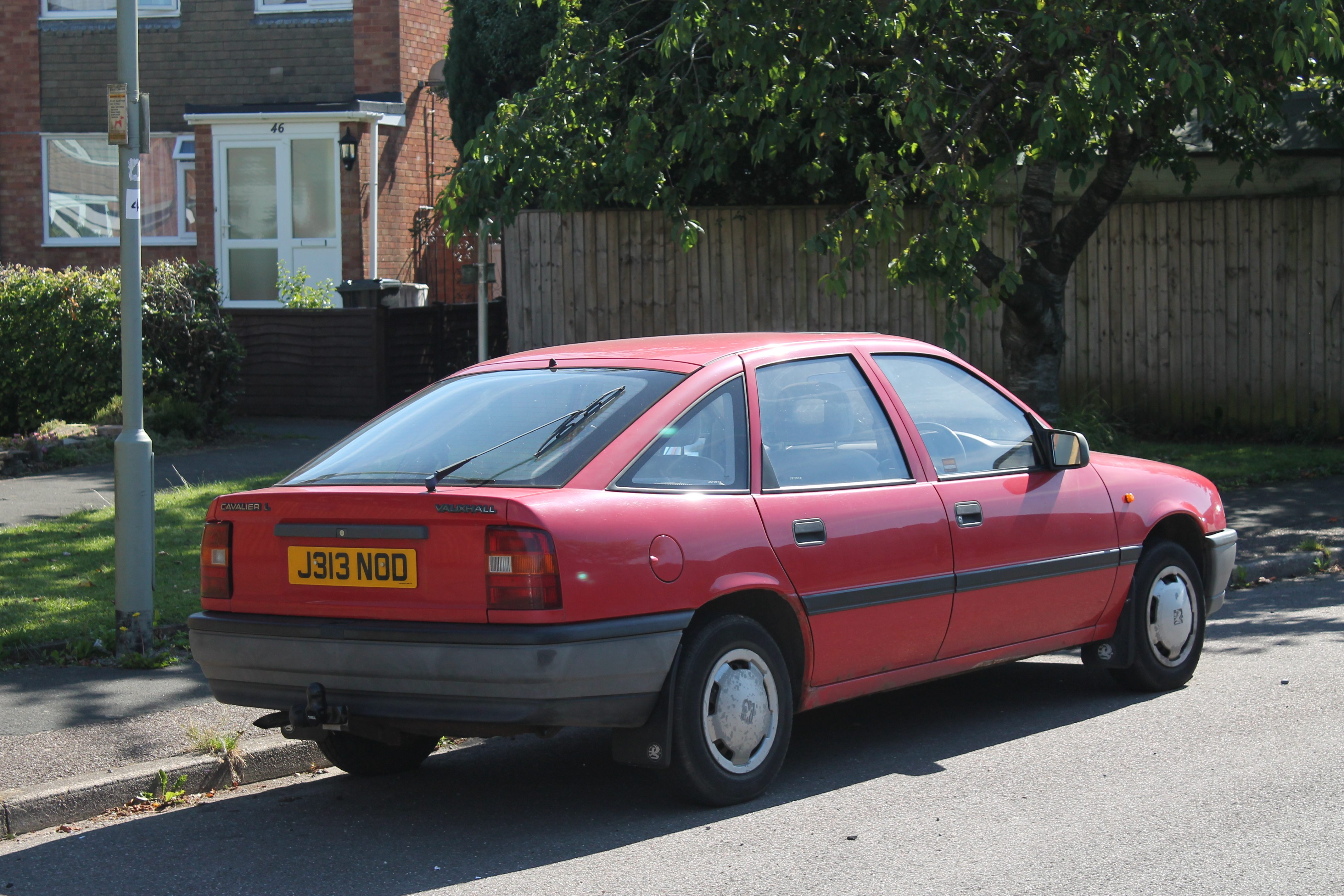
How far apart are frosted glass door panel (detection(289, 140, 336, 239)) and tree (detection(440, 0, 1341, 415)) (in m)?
8.42

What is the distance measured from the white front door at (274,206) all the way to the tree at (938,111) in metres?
8.46

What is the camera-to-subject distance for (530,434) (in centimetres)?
502

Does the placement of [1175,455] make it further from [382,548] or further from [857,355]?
[382,548]

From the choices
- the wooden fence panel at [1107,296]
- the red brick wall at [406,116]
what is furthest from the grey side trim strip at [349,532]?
the red brick wall at [406,116]

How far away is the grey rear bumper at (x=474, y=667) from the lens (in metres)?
4.45

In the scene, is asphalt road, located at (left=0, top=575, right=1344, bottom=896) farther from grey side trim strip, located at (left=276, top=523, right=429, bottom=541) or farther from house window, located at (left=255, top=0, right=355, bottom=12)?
house window, located at (left=255, top=0, right=355, bottom=12)

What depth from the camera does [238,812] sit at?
5219 mm

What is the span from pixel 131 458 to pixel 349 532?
260 cm

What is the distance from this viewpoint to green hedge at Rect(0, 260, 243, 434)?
1419cm

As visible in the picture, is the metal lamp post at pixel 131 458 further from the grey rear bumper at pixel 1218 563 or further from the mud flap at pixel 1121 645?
the grey rear bumper at pixel 1218 563

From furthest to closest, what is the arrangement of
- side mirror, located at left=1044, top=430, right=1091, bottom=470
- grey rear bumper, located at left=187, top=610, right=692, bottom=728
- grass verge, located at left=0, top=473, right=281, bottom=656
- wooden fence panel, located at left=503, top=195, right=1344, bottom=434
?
wooden fence panel, located at left=503, top=195, right=1344, bottom=434 < grass verge, located at left=0, top=473, right=281, bottom=656 < side mirror, located at left=1044, top=430, right=1091, bottom=470 < grey rear bumper, located at left=187, top=610, right=692, bottom=728

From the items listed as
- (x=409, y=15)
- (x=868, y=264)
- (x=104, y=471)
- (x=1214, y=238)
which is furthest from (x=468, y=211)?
(x=409, y=15)

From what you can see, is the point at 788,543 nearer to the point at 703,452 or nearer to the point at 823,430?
the point at 703,452

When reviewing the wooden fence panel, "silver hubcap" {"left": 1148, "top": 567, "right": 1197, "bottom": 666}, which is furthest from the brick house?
"silver hubcap" {"left": 1148, "top": 567, "right": 1197, "bottom": 666}
